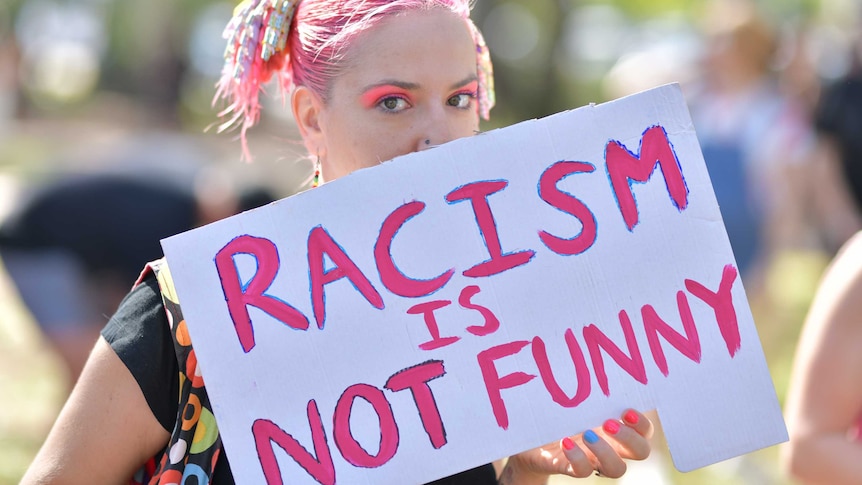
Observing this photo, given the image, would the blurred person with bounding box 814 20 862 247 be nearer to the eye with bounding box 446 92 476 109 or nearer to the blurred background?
the blurred background

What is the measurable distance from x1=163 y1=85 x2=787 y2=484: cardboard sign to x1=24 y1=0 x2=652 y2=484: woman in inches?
3.5

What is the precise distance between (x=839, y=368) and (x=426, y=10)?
3.45 ft

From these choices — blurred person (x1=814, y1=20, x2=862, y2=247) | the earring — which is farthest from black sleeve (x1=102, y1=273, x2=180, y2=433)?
blurred person (x1=814, y1=20, x2=862, y2=247)


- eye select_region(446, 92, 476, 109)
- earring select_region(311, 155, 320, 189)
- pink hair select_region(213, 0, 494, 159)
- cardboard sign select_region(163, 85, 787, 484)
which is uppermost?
pink hair select_region(213, 0, 494, 159)

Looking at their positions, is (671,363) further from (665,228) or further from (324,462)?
(324,462)

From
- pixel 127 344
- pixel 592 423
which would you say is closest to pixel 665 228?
pixel 592 423

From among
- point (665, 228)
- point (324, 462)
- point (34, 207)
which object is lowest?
point (324, 462)

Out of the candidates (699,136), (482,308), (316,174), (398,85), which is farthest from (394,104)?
(699,136)

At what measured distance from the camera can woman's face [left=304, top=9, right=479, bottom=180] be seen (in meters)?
1.80

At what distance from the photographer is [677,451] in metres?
1.71

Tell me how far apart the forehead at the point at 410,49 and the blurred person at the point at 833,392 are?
885 mm

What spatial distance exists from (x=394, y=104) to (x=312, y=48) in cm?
21

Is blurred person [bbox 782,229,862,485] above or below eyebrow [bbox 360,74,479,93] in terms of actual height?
below

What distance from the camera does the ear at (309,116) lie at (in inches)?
76.0
